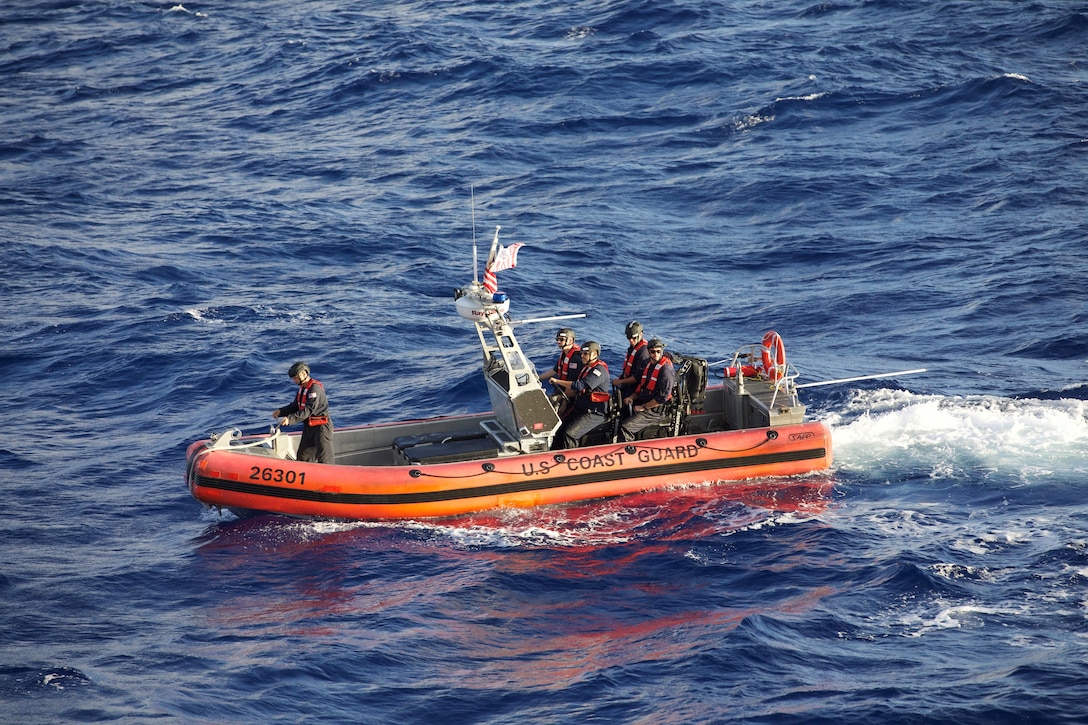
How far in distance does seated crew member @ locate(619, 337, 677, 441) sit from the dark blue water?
1191mm

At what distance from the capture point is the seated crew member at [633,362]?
1573 centimetres

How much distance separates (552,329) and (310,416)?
783 cm

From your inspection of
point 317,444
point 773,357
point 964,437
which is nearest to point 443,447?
point 317,444

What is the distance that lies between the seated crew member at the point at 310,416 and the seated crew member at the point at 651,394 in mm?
3839

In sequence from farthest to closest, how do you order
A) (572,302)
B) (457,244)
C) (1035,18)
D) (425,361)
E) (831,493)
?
(1035,18), (457,244), (572,302), (425,361), (831,493)

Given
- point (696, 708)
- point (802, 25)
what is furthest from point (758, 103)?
point (696, 708)

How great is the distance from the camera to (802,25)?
37.7 m

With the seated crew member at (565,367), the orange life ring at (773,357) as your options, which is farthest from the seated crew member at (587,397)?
the orange life ring at (773,357)

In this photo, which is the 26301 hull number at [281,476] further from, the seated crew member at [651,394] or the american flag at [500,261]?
the seated crew member at [651,394]

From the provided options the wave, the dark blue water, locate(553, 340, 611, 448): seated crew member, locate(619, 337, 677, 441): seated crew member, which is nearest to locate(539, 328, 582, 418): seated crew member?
locate(553, 340, 611, 448): seated crew member


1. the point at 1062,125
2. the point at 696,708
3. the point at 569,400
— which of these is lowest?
the point at 696,708

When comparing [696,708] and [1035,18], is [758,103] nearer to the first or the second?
[1035,18]

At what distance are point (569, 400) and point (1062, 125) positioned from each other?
18.4 meters

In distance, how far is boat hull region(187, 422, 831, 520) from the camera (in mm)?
14750
